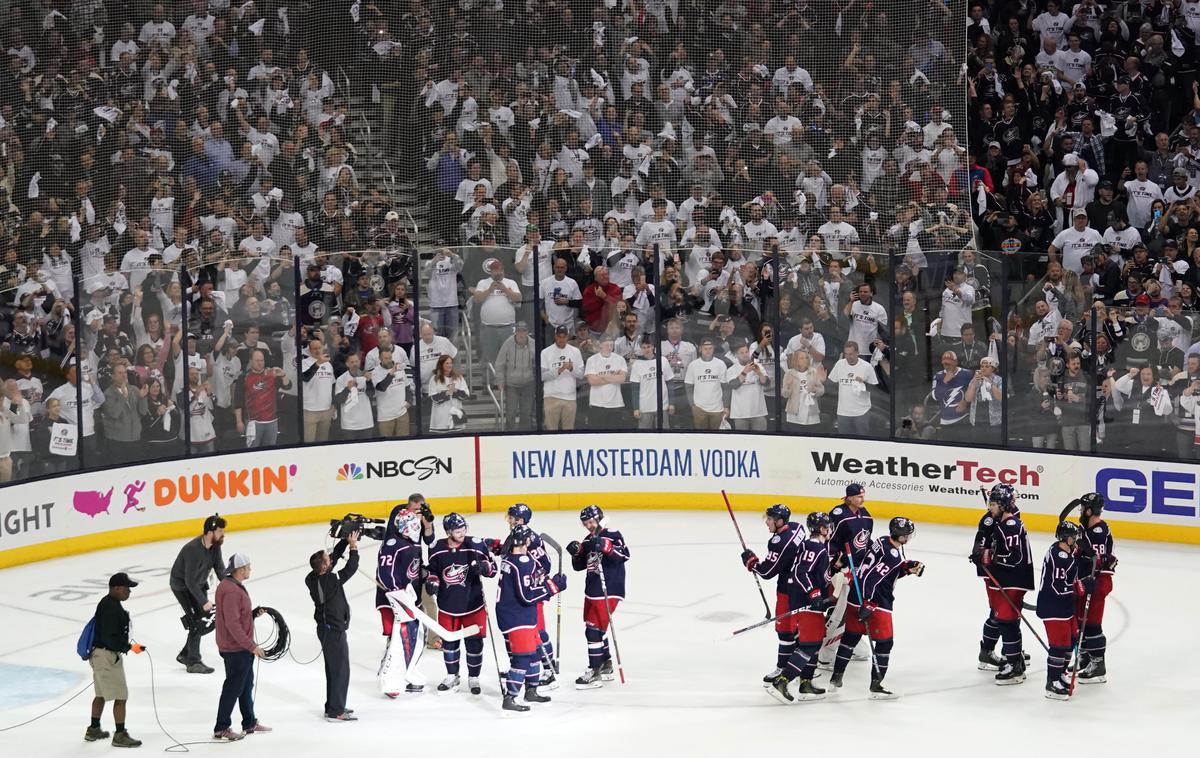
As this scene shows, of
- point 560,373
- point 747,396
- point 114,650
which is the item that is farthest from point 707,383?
point 114,650

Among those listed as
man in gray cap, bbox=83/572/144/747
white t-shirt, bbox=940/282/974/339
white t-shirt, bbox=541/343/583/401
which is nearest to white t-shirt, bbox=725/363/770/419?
white t-shirt, bbox=541/343/583/401

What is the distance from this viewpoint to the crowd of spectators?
51.5 feet

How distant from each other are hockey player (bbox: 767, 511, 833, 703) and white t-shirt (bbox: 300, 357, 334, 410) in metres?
6.83

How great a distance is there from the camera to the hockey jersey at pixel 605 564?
36.9ft

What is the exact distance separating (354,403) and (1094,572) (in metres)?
8.08

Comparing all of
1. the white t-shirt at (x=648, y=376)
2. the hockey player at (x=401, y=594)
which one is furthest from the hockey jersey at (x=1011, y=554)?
the white t-shirt at (x=648, y=376)

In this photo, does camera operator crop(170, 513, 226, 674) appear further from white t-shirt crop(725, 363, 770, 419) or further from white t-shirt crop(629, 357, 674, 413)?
white t-shirt crop(725, 363, 770, 419)

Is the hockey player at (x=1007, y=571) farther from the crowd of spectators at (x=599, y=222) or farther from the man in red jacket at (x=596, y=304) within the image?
the man in red jacket at (x=596, y=304)

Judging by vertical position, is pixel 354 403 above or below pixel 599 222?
below

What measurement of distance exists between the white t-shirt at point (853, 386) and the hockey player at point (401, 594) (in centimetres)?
635

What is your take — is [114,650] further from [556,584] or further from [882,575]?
[882,575]

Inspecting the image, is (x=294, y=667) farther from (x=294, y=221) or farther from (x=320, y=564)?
(x=294, y=221)

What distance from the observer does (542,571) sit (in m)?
10.8

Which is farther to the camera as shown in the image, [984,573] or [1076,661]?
[984,573]
